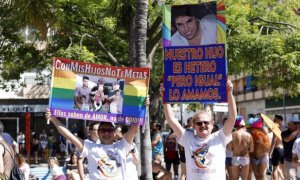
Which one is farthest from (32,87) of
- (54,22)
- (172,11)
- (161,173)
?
(172,11)

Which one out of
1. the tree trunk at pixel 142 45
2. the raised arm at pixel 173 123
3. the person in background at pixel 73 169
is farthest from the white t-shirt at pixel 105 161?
the person in background at pixel 73 169

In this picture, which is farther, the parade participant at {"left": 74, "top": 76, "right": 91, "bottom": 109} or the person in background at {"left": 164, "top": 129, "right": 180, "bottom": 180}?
the person in background at {"left": 164, "top": 129, "right": 180, "bottom": 180}

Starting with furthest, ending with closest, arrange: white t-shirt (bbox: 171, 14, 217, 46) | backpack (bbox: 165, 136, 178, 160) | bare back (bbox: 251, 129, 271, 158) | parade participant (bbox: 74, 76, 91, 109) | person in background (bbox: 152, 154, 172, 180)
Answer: backpack (bbox: 165, 136, 178, 160) → bare back (bbox: 251, 129, 271, 158) → person in background (bbox: 152, 154, 172, 180) → white t-shirt (bbox: 171, 14, 217, 46) → parade participant (bbox: 74, 76, 91, 109)

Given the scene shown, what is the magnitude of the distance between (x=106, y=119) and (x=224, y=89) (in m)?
1.44

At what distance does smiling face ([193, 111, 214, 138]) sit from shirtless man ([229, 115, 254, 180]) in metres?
5.34

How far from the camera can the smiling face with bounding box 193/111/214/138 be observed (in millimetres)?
5791

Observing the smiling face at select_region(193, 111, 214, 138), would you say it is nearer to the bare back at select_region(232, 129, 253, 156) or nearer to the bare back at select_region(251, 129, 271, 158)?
the bare back at select_region(232, 129, 253, 156)

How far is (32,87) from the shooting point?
1470 inches

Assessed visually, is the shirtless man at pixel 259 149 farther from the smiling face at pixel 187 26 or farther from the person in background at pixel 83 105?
the person in background at pixel 83 105

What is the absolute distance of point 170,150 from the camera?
1459cm

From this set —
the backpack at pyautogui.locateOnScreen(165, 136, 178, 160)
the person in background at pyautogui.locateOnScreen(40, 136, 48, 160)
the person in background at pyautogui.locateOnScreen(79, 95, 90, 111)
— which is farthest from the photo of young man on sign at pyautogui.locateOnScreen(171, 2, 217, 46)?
the person in background at pyautogui.locateOnScreen(40, 136, 48, 160)

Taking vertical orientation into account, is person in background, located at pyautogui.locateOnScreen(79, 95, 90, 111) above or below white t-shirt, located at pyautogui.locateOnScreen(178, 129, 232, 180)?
above

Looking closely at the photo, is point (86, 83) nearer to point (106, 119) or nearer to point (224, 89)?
point (106, 119)

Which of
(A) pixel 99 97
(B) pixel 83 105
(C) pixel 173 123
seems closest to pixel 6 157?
(B) pixel 83 105
